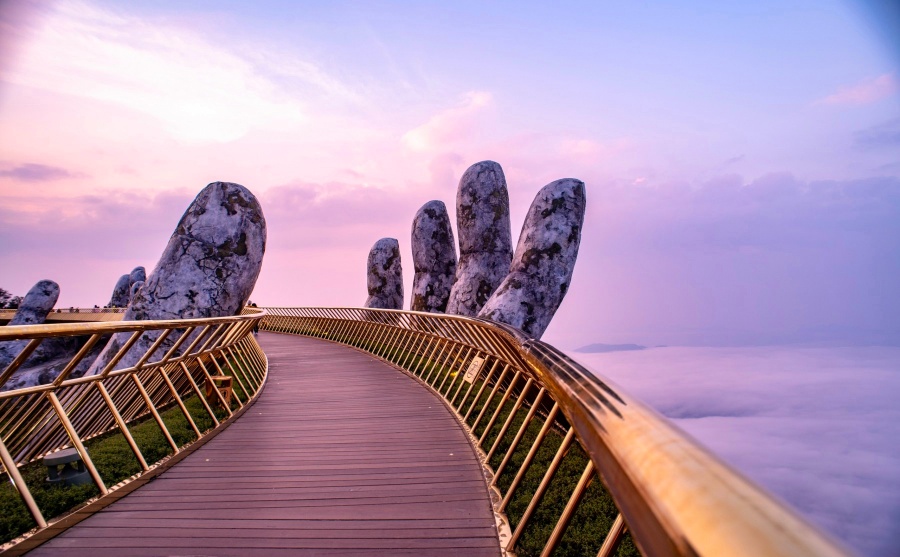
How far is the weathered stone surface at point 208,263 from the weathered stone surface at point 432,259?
9.37 meters

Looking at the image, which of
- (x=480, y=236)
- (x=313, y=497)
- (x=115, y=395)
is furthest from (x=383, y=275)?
(x=313, y=497)

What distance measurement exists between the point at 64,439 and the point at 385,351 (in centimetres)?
883

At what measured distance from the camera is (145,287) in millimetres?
10734

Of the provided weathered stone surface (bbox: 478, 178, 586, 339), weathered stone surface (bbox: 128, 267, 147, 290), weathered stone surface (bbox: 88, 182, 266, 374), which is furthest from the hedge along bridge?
weathered stone surface (bbox: 128, 267, 147, 290)

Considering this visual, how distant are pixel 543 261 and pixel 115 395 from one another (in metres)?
9.74

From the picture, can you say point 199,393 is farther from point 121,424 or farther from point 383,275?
point 383,275

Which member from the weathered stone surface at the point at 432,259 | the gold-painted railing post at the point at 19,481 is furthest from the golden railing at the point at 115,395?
the weathered stone surface at the point at 432,259

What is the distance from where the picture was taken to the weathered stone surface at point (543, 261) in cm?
1443

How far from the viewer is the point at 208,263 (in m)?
10.7

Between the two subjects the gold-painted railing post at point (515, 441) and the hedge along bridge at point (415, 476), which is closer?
the hedge along bridge at point (415, 476)

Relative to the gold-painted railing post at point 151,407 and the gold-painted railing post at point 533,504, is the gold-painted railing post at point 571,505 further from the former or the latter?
the gold-painted railing post at point 151,407

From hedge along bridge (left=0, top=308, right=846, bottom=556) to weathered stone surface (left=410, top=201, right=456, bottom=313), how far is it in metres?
9.53

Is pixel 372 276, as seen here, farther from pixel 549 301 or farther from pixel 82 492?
pixel 82 492

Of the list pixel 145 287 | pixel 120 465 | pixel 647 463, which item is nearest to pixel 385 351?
pixel 145 287
